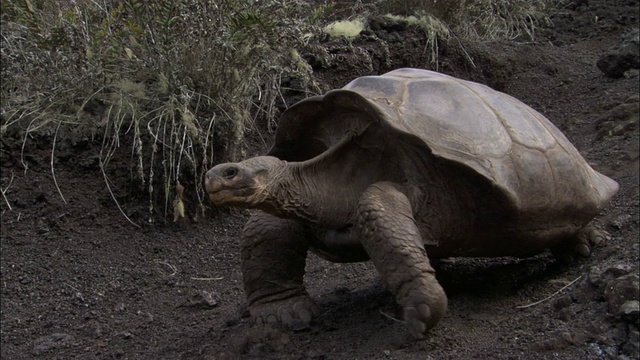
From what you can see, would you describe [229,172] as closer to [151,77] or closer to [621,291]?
[621,291]

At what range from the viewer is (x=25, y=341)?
350cm

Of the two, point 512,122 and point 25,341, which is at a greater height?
point 512,122

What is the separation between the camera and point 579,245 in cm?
320

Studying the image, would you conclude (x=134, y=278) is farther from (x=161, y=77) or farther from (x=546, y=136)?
(x=546, y=136)

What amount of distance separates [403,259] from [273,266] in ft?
2.35

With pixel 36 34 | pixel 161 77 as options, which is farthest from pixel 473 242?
pixel 36 34

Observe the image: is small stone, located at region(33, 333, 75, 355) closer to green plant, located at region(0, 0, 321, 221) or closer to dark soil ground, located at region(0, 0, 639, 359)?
dark soil ground, located at region(0, 0, 639, 359)

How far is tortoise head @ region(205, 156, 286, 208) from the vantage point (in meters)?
2.49

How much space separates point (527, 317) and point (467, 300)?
0.89 feet

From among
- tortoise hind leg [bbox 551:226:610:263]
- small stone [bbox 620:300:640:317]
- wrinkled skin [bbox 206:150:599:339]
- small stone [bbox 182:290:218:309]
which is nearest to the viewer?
small stone [bbox 620:300:640:317]

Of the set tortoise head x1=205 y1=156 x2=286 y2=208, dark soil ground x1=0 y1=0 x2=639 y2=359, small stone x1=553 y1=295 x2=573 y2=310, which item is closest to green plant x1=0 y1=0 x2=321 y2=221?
dark soil ground x1=0 y1=0 x2=639 y2=359

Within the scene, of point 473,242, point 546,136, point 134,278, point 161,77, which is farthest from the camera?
point 161,77

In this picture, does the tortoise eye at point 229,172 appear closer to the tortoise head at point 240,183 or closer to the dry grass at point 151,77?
the tortoise head at point 240,183

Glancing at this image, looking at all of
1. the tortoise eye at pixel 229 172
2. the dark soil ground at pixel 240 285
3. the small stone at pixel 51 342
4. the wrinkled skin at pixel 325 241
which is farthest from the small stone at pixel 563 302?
the small stone at pixel 51 342
